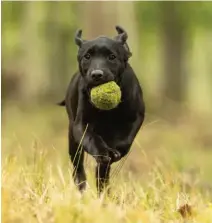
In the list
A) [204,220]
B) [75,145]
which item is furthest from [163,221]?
[75,145]

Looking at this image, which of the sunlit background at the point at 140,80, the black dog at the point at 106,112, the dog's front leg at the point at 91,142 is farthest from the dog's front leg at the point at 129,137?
the sunlit background at the point at 140,80

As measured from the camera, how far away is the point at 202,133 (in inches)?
659

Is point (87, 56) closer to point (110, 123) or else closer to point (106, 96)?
point (106, 96)

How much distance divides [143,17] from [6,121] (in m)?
10.9

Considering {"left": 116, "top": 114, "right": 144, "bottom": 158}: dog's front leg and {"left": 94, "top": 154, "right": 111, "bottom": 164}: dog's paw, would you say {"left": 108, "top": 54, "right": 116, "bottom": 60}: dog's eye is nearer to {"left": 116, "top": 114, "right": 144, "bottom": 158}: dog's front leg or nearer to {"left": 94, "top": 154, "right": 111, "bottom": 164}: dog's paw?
{"left": 116, "top": 114, "right": 144, "bottom": 158}: dog's front leg

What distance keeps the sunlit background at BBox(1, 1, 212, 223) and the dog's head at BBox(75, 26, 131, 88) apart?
2.59 feet

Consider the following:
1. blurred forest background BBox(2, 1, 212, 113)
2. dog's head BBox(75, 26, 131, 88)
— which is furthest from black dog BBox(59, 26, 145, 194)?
blurred forest background BBox(2, 1, 212, 113)

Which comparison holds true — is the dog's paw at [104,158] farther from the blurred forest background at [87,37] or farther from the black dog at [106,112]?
the blurred forest background at [87,37]

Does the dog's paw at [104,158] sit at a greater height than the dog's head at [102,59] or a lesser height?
lesser

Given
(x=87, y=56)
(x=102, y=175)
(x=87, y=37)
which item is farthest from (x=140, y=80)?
(x=87, y=56)

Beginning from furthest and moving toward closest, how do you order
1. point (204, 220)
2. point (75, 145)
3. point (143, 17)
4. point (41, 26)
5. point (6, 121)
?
point (41, 26) < point (143, 17) < point (6, 121) < point (75, 145) < point (204, 220)

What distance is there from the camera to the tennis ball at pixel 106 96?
498 cm

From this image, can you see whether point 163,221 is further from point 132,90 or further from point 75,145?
point 75,145

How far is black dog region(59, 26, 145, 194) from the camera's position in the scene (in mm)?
5055
